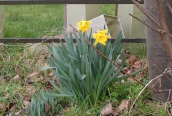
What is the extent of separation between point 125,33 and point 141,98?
1.65 meters

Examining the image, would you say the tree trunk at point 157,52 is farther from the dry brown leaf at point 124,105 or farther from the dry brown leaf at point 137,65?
the dry brown leaf at point 137,65

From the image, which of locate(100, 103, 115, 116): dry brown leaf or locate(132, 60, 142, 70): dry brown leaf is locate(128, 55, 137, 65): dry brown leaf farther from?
locate(100, 103, 115, 116): dry brown leaf

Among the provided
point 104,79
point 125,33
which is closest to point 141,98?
point 104,79

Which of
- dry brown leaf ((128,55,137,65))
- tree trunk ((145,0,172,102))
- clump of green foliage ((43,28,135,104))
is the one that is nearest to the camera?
tree trunk ((145,0,172,102))

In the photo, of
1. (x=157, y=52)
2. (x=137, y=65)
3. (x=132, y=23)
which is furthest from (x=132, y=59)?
(x=157, y=52)

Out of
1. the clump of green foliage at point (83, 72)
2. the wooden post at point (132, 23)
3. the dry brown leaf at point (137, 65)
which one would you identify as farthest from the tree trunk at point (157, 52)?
the wooden post at point (132, 23)

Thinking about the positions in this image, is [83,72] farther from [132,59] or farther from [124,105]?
[132,59]

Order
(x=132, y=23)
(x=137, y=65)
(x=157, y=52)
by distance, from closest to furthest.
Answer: (x=157, y=52) < (x=137, y=65) < (x=132, y=23)

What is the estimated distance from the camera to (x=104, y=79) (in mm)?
2529

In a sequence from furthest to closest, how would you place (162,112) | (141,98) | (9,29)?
(9,29) < (141,98) < (162,112)

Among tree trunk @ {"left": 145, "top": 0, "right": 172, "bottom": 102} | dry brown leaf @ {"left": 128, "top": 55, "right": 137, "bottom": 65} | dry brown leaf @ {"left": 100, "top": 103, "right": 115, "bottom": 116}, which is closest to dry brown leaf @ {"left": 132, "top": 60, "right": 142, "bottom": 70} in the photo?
dry brown leaf @ {"left": 128, "top": 55, "right": 137, "bottom": 65}

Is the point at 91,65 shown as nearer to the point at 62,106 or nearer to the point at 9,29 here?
the point at 62,106

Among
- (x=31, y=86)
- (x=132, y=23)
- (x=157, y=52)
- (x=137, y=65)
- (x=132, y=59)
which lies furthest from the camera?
(x=132, y=23)

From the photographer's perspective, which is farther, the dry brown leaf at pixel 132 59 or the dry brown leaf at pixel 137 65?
the dry brown leaf at pixel 132 59
